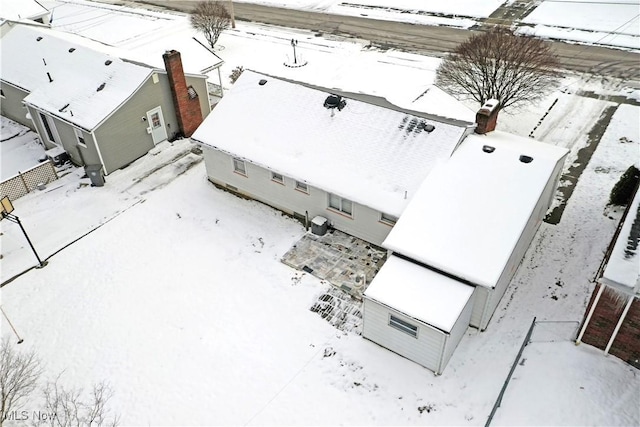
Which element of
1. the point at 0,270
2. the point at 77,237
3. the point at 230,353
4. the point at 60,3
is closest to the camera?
the point at 230,353

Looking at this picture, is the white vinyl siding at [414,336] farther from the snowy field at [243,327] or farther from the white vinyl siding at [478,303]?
the snowy field at [243,327]

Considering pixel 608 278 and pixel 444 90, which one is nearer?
pixel 608 278

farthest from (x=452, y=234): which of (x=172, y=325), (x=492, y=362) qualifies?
(x=172, y=325)

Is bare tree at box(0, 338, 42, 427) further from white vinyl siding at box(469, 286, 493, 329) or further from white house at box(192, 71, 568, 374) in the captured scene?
white vinyl siding at box(469, 286, 493, 329)

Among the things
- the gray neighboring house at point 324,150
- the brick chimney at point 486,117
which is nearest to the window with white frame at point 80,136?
the gray neighboring house at point 324,150

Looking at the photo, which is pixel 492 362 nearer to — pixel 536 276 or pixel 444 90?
pixel 536 276

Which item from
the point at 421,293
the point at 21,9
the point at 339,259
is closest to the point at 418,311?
the point at 421,293

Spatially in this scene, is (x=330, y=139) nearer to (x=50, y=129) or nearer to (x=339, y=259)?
(x=339, y=259)

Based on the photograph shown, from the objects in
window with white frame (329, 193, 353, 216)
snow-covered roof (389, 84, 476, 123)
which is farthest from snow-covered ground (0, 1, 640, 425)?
snow-covered roof (389, 84, 476, 123)
